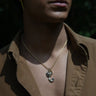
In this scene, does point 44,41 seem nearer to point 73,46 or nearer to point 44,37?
point 44,37

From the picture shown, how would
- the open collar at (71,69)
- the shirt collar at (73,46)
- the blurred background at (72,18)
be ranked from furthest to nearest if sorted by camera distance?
the blurred background at (72,18) < the shirt collar at (73,46) < the open collar at (71,69)

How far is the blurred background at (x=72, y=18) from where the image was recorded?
13.0 ft

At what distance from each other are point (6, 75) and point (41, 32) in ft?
1.30

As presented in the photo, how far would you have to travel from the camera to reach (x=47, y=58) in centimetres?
267

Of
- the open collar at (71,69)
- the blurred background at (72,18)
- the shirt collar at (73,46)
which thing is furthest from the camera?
the blurred background at (72,18)

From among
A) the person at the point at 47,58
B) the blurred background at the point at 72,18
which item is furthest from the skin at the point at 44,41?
the blurred background at the point at 72,18

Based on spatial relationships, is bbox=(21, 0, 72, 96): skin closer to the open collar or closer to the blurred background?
the open collar

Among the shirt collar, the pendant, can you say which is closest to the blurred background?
the shirt collar

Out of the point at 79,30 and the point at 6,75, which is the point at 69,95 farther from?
the point at 79,30

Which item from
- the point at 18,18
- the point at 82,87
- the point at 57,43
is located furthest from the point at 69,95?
the point at 18,18

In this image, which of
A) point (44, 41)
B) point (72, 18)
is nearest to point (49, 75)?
point (44, 41)

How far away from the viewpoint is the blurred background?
3.97 m

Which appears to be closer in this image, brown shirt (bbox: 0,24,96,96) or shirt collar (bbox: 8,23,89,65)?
brown shirt (bbox: 0,24,96,96)

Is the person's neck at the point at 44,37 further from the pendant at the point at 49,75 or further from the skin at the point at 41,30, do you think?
the pendant at the point at 49,75
